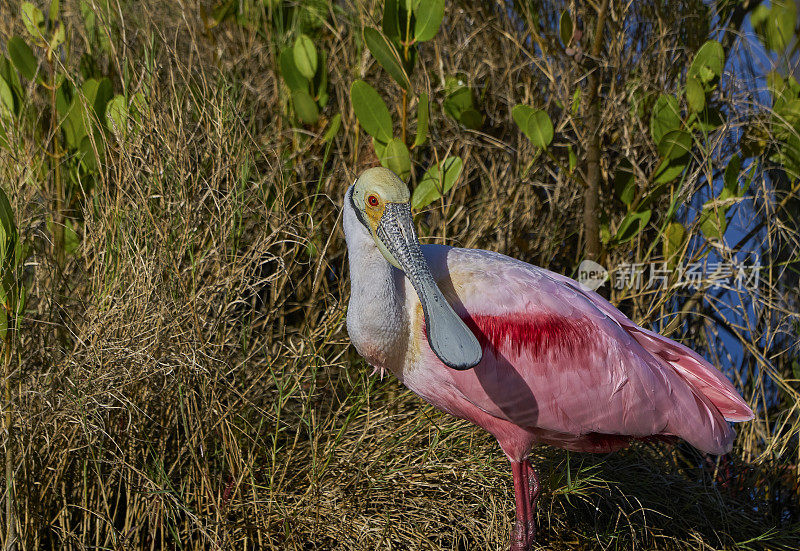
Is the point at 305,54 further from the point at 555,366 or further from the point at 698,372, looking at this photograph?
the point at 698,372

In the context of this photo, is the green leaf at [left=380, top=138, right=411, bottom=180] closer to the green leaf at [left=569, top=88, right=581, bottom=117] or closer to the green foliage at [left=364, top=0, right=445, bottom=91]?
the green foliage at [left=364, top=0, right=445, bottom=91]

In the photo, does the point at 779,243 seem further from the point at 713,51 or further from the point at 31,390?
the point at 31,390

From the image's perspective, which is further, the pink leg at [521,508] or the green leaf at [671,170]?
the green leaf at [671,170]

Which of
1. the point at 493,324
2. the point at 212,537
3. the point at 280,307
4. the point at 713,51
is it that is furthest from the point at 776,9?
the point at 212,537

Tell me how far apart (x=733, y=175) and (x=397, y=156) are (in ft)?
3.95

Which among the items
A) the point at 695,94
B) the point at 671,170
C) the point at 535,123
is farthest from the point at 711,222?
the point at 535,123

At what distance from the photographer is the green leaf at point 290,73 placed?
3.14 meters

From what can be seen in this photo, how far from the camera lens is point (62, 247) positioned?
297 cm

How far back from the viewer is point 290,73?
3.18 m

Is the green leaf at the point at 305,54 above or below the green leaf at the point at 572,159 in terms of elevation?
above

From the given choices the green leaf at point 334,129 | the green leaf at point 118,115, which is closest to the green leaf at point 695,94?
the green leaf at point 334,129

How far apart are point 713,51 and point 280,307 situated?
67.7 inches

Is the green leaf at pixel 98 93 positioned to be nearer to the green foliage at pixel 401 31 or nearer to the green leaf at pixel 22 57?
the green leaf at pixel 22 57

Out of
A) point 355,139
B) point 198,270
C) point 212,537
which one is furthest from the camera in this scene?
point 355,139
